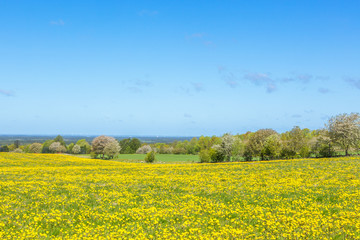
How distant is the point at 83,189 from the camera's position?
67.1 ft

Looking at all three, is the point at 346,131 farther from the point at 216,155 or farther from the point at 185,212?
the point at 185,212

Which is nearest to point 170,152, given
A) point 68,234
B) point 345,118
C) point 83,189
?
point 345,118

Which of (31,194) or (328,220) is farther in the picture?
(31,194)

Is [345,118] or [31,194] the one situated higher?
[345,118]

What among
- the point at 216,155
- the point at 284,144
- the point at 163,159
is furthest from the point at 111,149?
the point at 284,144

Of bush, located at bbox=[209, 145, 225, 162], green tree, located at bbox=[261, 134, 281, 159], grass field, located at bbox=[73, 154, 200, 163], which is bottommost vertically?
grass field, located at bbox=[73, 154, 200, 163]

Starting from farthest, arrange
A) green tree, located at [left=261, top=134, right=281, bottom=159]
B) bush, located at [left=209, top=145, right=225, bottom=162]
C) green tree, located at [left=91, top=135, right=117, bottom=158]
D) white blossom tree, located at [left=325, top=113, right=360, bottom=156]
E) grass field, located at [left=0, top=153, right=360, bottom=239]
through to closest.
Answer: green tree, located at [left=91, top=135, right=117, bottom=158] < bush, located at [left=209, top=145, right=225, bottom=162] < green tree, located at [left=261, top=134, right=281, bottom=159] < white blossom tree, located at [left=325, top=113, right=360, bottom=156] < grass field, located at [left=0, top=153, right=360, bottom=239]

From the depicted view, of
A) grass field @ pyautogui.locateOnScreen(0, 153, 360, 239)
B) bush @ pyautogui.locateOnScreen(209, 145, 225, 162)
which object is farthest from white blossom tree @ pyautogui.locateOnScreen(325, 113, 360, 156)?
grass field @ pyautogui.locateOnScreen(0, 153, 360, 239)

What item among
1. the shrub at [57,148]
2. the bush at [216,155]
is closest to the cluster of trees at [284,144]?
the bush at [216,155]

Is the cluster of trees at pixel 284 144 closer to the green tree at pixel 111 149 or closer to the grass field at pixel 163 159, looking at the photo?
the green tree at pixel 111 149

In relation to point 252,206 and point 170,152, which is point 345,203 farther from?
point 170,152

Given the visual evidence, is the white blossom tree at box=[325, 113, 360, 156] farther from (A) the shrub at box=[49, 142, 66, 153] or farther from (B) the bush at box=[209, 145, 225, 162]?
(A) the shrub at box=[49, 142, 66, 153]

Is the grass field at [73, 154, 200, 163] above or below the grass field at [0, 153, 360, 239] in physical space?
below

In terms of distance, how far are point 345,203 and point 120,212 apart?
42.3 ft
